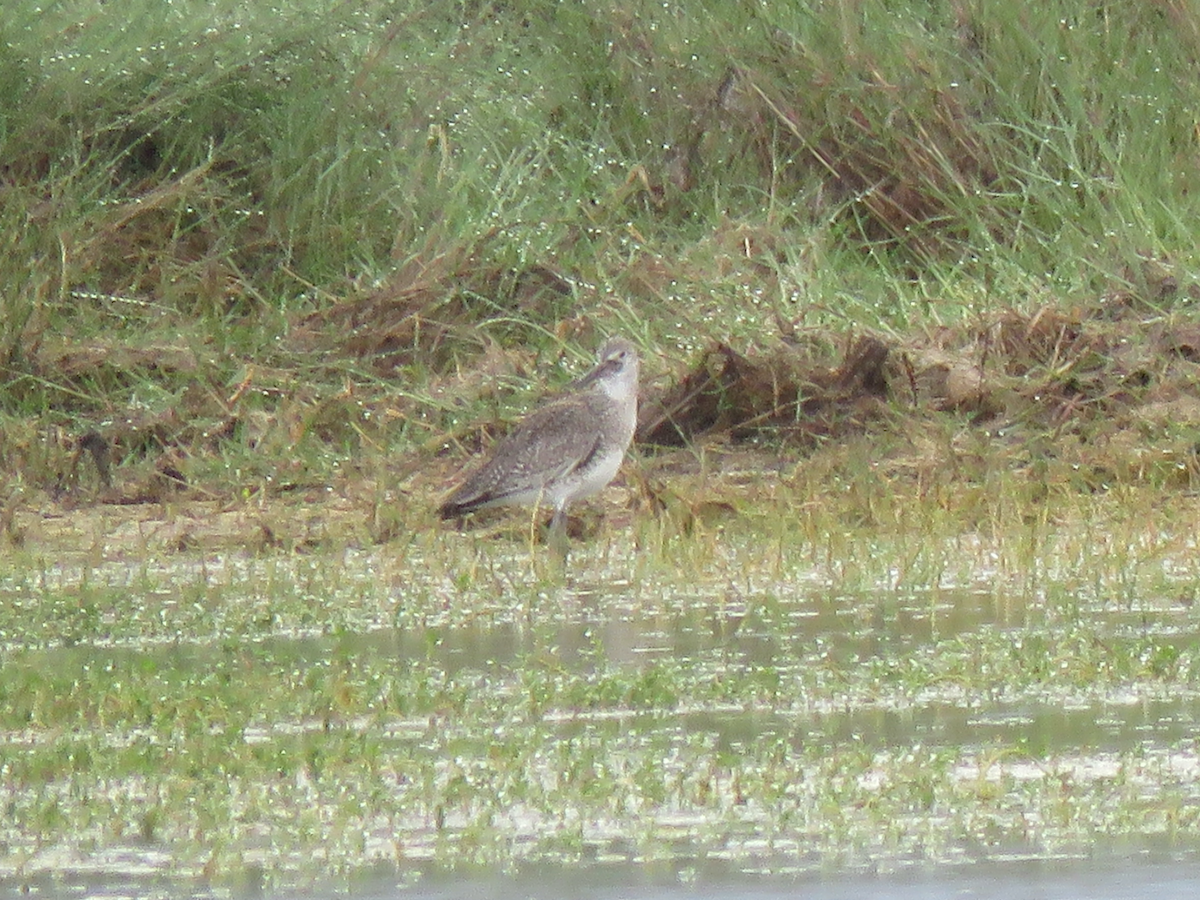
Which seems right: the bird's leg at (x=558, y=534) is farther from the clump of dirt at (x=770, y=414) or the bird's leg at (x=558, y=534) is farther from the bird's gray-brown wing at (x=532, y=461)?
the clump of dirt at (x=770, y=414)

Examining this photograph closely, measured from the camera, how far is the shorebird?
901 centimetres

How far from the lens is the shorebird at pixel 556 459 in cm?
901

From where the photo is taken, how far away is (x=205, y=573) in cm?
831

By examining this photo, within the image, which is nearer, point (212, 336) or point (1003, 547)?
point (1003, 547)

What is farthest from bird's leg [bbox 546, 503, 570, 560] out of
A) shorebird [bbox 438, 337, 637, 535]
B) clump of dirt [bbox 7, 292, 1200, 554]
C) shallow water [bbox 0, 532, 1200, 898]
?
clump of dirt [bbox 7, 292, 1200, 554]

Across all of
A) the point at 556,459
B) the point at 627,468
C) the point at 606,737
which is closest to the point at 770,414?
the point at 627,468

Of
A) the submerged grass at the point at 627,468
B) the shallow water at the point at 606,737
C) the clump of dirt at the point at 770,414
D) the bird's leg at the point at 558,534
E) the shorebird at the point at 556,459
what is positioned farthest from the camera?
the clump of dirt at the point at 770,414

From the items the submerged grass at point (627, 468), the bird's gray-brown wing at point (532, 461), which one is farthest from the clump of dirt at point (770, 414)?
the bird's gray-brown wing at point (532, 461)

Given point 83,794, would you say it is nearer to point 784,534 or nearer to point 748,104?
point 784,534

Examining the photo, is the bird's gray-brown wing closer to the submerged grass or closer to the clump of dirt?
the submerged grass

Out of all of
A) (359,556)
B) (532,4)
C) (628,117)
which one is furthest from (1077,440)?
(532,4)

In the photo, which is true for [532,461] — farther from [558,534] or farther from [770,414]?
[770,414]

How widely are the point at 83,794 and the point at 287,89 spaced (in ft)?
24.4

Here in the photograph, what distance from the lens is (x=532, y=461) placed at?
9039 mm
